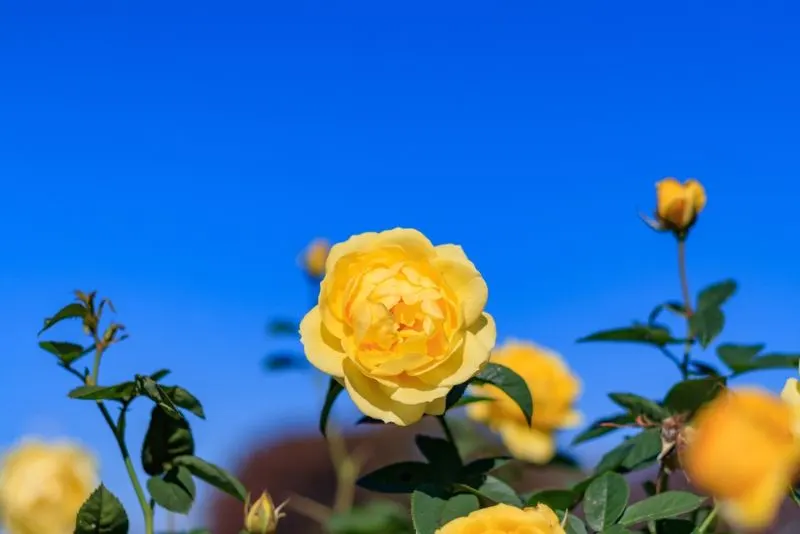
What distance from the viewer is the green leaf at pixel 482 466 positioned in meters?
1.25

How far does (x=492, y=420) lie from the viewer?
2.59 metres

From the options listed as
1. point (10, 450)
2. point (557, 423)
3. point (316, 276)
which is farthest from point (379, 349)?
point (316, 276)

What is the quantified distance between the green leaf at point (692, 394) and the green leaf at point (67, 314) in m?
0.76

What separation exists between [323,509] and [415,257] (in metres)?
1.14

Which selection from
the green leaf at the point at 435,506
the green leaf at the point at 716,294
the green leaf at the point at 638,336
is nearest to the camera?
the green leaf at the point at 435,506

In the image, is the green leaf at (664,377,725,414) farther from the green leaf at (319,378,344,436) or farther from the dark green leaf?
the dark green leaf

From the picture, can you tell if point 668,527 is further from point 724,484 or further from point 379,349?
point 724,484

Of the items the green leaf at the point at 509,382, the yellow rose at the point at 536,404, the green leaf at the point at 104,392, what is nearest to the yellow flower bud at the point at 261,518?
the green leaf at the point at 104,392

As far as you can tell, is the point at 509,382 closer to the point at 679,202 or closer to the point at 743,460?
the point at 679,202

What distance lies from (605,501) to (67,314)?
2.17 ft

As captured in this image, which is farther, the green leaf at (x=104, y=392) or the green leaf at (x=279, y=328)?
the green leaf at (x=279, y=328)

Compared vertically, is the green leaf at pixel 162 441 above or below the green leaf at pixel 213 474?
above

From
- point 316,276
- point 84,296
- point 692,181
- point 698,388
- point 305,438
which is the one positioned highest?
point 305,438

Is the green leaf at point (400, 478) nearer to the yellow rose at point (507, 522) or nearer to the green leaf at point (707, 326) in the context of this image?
the yellow rose at point (507, 522)
